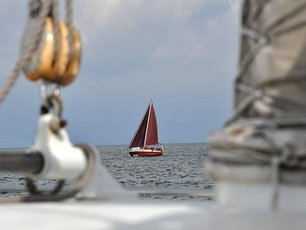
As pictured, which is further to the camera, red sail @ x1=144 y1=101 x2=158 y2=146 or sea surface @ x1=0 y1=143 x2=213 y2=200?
red sail @ x1=144 y1=101 x2=158 y2=146

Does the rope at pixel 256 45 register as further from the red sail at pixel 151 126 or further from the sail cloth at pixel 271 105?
the red sail at pixel 151 126

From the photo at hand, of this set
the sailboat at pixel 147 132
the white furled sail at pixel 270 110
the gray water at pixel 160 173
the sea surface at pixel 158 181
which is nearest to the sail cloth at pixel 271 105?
the white furled sail at pixel 270 110

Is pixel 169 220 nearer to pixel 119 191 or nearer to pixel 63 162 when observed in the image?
pixel 63 162

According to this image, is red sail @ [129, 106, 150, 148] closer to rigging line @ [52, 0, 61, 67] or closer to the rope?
rigging line @ [52, 0, 61, 67]

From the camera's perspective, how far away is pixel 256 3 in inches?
71.4

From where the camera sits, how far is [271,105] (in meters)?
1.70

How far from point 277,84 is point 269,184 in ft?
0.82

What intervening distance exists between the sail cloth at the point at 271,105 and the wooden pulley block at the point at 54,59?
62cm

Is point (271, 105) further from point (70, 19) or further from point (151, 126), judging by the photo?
point (151, 126)

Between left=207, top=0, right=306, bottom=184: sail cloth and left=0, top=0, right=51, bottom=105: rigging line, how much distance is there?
0.72 meters

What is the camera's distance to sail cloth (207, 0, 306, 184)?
161cm

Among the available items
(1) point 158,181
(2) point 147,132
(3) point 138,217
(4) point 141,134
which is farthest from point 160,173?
(3) point 138,217

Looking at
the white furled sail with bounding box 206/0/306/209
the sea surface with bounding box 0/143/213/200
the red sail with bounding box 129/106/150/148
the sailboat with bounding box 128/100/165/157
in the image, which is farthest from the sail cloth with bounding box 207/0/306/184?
the red sail with bounding box 129/106/150/148

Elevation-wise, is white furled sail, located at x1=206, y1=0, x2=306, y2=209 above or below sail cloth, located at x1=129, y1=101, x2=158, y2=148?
below
